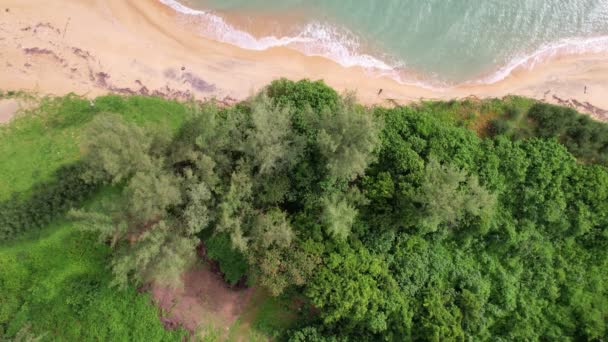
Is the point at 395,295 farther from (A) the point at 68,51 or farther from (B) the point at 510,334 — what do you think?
(A) the point at 68,51

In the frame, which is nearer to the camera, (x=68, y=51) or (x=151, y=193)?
(x=151, y=193)

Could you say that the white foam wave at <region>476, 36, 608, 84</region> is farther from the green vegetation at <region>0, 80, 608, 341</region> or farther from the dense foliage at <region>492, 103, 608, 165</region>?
the green vegetation at <region>0, 80, 608, 341</region>

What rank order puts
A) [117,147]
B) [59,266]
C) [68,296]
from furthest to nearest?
[59,266] < [68,296] < [117,147]

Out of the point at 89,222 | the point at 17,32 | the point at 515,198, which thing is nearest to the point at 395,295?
the point at 515,198

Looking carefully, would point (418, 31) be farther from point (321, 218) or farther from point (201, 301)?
point (201, 301)

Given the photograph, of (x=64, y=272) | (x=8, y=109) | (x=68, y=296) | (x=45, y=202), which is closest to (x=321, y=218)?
(x=68, y=296)

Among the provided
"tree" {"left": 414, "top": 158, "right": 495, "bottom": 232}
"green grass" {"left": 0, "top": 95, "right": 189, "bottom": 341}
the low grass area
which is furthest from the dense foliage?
the low grass area
